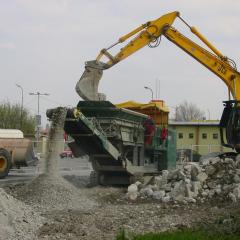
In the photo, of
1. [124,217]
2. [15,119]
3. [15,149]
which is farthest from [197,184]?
[15,119]

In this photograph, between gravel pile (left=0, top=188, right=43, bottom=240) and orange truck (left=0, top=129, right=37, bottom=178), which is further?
orange truck (left=0, top=129, right=37, bottom=178)

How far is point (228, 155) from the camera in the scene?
1747 centimetres

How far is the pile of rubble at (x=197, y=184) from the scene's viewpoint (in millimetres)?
13422

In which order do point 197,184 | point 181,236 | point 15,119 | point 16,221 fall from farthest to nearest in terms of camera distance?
point 15,119 < point 197,184 < point 16,221 < point 181,236

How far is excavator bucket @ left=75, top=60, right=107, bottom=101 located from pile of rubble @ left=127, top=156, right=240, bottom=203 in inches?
149

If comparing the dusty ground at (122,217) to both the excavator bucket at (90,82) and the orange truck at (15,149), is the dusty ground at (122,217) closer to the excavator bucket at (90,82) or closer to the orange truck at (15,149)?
the excavator bucket at (90,82)

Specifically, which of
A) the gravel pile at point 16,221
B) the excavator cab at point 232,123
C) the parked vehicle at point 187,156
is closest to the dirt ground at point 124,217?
the gravel pile at point 16,221

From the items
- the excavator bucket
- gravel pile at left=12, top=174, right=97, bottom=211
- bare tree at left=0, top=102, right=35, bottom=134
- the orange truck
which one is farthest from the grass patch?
bare tree at left=0, top=102, right=35, bottom=134

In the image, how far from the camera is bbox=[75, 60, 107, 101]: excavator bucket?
57.6 feet

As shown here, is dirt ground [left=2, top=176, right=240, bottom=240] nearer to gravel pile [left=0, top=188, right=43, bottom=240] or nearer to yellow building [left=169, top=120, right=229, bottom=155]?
gravel pile [left=0, top=188, right=43, bottom=240]

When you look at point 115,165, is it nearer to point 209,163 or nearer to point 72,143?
point 72,143

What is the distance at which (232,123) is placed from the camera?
56.7ft

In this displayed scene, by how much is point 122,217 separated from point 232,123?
744 centimetres

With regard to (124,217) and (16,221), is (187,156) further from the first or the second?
(16,221)
